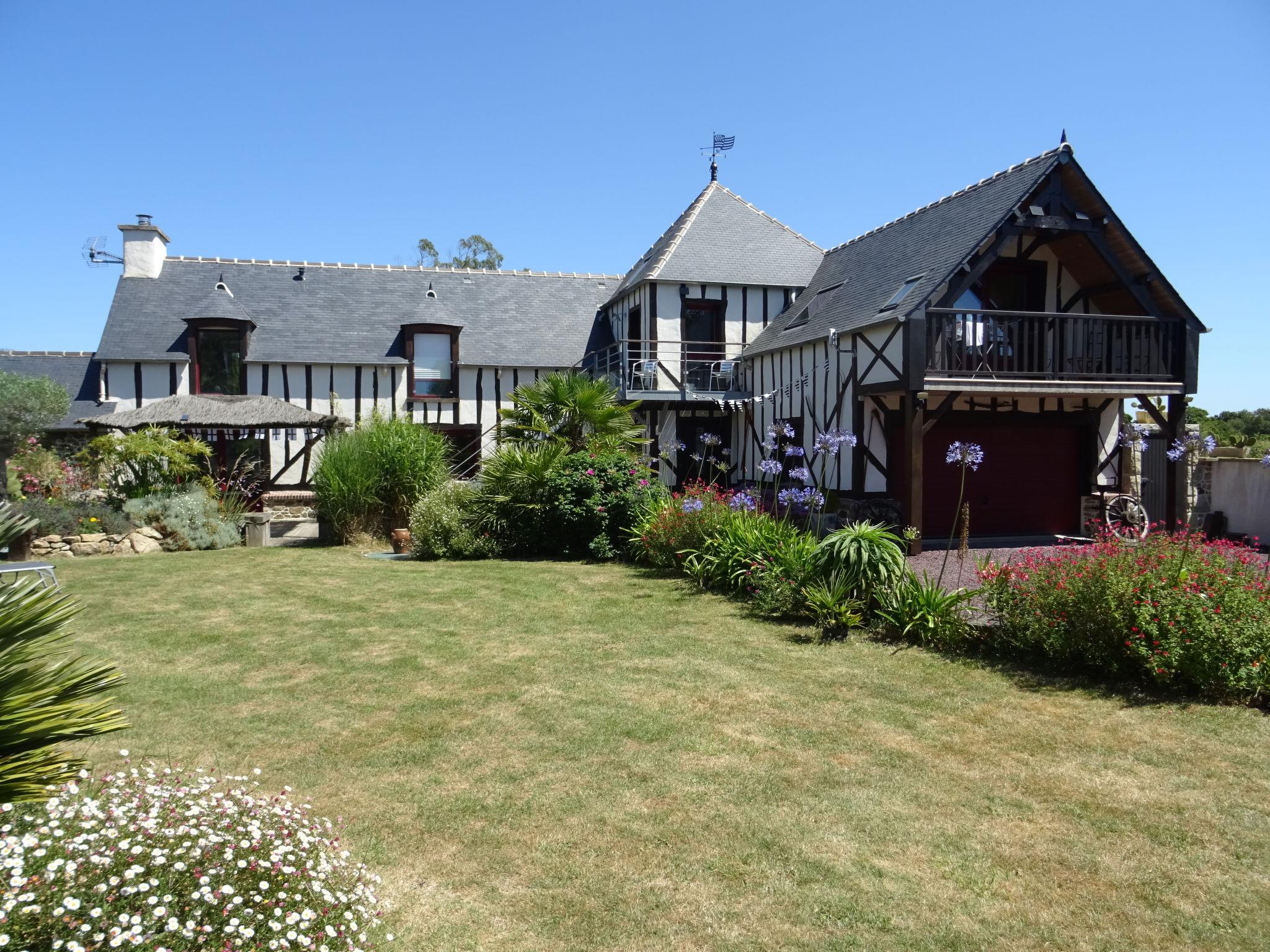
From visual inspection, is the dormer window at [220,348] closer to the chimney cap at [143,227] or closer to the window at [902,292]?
the chimney cap at [143,227]

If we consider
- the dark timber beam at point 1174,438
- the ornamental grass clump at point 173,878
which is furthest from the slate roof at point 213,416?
the dark timber beam at point 1174,438

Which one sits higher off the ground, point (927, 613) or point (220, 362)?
point (220, 362)

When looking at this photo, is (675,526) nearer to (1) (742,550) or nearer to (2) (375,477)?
(1) (742,550)

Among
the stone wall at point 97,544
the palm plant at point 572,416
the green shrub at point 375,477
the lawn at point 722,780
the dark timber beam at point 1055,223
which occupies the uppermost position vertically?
the dark timber beam at point 1055,223

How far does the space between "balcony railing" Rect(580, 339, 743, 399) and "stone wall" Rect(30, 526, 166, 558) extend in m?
8.26

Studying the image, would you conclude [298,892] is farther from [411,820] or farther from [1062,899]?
[1062,899]

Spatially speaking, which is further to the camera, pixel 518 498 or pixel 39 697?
pixel 518 498

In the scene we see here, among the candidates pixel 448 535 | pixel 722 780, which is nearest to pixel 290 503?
pixel 448 535

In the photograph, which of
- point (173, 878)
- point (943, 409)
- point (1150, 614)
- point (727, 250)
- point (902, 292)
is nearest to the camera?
point (173, 878)

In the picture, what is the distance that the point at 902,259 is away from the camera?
1314cm

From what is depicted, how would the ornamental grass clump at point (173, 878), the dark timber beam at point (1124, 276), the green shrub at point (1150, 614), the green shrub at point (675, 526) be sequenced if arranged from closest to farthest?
1. the ornamental grass clump at point (173, 878)
2. the green shrub at point (1150, 614)
3. the green shrub at point (675, 526)
4. the dark timber beam at point (1124, 276)

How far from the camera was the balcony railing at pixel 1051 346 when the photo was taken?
10898mm

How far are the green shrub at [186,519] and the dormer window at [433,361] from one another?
6108 millimetres

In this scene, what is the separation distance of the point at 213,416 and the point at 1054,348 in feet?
45.4
